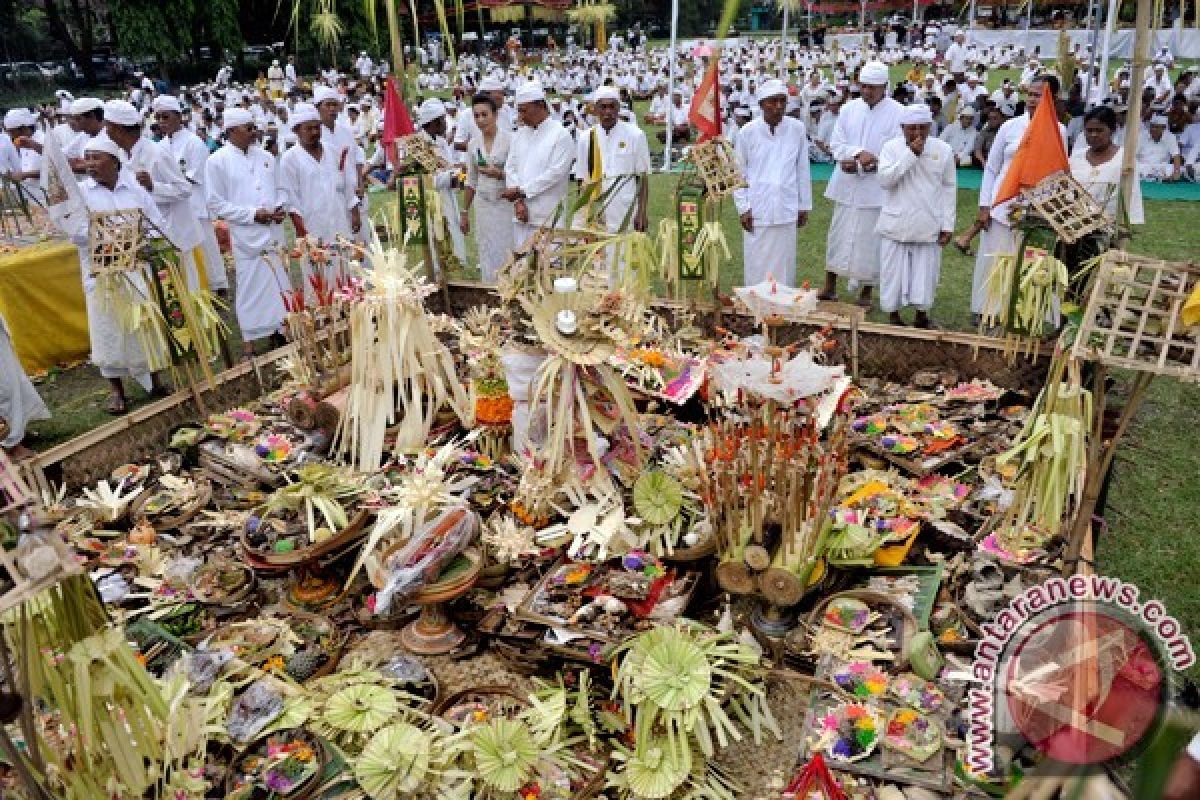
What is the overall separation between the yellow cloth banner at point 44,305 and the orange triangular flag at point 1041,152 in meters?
6.06

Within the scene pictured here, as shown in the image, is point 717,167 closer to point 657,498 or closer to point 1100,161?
point 1100,161

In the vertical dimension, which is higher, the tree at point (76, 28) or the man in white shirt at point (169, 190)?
the tree at point (76, 28)

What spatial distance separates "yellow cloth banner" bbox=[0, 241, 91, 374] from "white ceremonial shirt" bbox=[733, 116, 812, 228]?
15.7 feet

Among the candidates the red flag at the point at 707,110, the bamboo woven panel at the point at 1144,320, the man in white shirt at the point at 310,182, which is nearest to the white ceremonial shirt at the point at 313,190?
the man in white shirt at the point at 310,182

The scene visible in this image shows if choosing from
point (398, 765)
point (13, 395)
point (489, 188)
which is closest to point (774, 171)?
point (489, 188)

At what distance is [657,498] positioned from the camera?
3.44m

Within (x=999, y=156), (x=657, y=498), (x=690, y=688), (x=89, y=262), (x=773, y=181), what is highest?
(x=999, y=156)

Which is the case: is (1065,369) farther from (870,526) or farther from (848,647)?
(848,647)

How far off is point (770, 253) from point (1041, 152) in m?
2.45

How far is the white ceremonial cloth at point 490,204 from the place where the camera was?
267 inches

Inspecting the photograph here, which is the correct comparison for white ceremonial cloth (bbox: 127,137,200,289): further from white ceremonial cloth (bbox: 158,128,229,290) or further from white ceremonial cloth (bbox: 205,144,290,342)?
white ceremonial cloth (bbox: 205,144,290,342)

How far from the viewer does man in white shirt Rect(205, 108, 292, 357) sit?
5.95m

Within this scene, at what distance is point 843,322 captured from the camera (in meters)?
4.85

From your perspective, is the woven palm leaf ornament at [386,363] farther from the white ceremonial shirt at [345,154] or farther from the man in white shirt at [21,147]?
the man in white shirt at [21,147]
